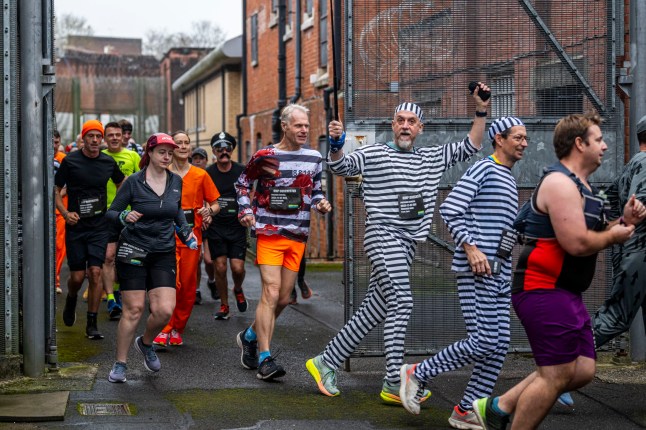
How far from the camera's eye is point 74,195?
11172mm

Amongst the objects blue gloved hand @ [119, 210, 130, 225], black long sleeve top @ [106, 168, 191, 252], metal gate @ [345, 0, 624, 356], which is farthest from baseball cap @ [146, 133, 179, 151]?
metal gate @ [345, 0, 624, 356]

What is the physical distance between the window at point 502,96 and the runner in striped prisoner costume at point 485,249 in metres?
2.20

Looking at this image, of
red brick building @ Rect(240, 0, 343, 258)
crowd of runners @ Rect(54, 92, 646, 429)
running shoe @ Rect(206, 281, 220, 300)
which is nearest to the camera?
crowd of runners @ Rect(54, 92, 646, 429)

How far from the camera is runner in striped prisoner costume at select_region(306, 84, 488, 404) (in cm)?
781

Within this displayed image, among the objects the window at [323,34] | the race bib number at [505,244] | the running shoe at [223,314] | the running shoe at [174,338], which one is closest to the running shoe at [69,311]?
the running shoe at [174,338]

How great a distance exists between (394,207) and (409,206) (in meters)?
0.10

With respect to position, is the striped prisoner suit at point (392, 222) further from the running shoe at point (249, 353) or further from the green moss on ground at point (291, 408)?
the running shoe at point (249, 353)

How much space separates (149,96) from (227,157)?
44031 mm

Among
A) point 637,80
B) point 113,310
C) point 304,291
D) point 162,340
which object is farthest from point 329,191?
point 637,80

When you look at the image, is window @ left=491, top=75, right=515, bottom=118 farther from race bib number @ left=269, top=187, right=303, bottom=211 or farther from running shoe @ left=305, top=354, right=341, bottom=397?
running shoe @ left=305, top=354, right=341, bottom=397

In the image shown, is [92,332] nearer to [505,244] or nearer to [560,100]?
[560,100]

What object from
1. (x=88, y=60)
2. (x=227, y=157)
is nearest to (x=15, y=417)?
(x=227, y=157)

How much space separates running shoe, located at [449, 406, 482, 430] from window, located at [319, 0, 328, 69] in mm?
16675

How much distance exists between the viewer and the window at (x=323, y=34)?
23062mm
